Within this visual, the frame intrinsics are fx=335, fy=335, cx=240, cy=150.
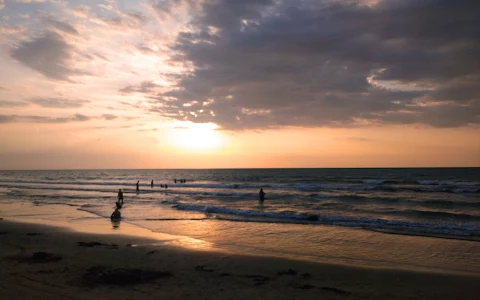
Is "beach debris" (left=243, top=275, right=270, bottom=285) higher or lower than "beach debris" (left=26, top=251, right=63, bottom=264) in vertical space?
higher

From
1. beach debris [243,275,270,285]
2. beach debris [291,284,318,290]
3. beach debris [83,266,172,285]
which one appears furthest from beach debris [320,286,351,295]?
beach debris [83,266,172,285]

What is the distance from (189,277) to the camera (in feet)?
28.2

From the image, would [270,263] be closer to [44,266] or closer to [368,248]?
[368,248]

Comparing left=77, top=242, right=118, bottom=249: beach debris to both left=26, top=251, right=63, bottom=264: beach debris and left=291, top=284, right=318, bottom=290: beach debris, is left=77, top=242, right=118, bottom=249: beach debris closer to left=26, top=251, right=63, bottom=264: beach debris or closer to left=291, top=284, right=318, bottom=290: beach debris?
left=26, top=251, right=63, bottom=264: beach debris

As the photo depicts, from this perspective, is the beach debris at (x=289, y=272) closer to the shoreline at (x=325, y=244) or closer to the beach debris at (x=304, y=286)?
the beach debris at (x=304, y=286)

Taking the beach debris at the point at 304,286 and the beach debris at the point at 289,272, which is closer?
the beach debris at the point at 304,286

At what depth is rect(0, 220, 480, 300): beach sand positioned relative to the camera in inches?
289

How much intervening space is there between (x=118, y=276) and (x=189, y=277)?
1767 mm

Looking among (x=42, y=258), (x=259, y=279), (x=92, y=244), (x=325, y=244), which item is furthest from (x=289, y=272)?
(x=92, y=244)

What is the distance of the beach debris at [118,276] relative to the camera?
7.98 metres

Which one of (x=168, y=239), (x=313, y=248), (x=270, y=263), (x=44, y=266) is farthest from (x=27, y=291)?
(x=313, y=248)

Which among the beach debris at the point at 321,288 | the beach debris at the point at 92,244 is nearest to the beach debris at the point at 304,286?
the beach debris at the point at 321,288

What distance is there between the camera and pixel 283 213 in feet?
75.3

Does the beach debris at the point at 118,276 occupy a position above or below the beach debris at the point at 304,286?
above
